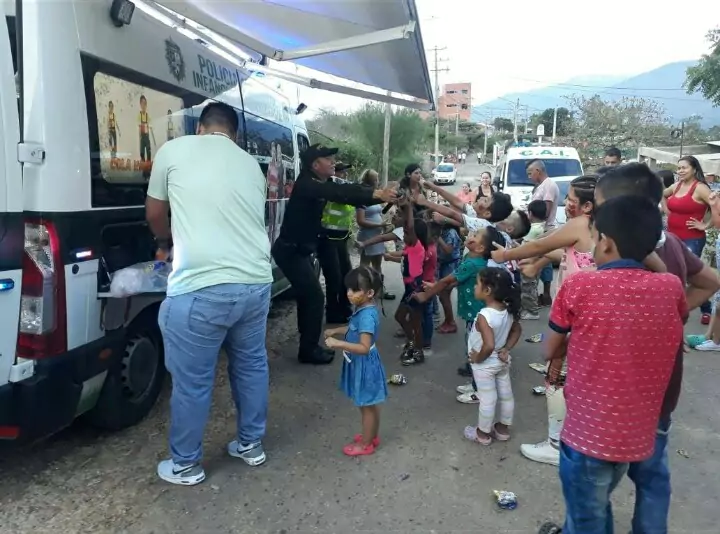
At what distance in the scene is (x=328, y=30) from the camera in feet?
14.0

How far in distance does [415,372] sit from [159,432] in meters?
2.03

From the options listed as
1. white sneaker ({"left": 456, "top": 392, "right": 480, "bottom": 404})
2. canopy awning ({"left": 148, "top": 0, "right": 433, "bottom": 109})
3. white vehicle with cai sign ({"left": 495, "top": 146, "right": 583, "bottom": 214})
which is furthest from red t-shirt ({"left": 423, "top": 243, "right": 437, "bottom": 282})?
white vehicle with cai sign ({"left": 495, "top": 146, "right": 583, "bottom": 214})

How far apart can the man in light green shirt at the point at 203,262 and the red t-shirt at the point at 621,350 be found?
5.09 ft

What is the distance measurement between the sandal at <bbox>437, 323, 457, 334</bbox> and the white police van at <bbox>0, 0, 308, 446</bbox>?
293cm

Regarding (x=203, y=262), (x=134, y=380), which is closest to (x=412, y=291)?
(x=134, y=380)

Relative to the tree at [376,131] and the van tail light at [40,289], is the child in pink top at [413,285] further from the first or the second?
the tree at [376,131]

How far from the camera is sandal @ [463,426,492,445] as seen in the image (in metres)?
3.49

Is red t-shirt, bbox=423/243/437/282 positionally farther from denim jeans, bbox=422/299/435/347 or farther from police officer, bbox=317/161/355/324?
police officer, bbox=317/161/355/324

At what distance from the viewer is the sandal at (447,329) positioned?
577 centimetres

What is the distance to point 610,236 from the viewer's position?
2.01 m

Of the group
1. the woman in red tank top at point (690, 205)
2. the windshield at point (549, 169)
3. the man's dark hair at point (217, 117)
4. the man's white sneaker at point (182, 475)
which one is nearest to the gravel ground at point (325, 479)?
the man's white sneaker at point (182, 475)

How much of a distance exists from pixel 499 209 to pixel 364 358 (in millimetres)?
1695

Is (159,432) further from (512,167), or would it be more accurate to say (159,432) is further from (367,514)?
(512,167)

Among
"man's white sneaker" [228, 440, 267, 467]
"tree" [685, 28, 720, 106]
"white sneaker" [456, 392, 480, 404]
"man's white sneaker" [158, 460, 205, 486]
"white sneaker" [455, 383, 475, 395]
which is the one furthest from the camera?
"tree" [685, 28, 720, 106]
